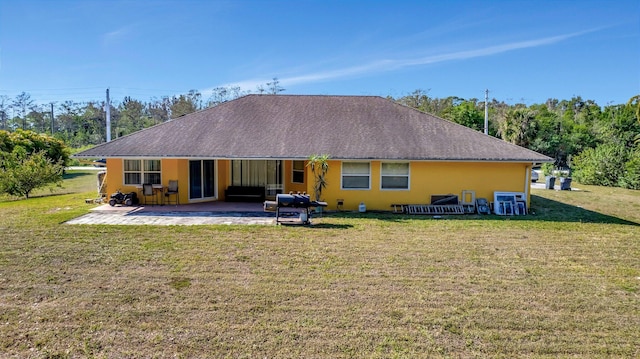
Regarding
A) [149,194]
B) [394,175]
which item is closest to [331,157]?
[394,175]

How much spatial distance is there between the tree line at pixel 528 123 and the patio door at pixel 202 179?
756 inches

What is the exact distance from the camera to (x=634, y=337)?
15.9 feet

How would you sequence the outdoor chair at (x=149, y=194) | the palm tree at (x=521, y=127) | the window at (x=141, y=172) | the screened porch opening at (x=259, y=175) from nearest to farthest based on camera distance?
the outdoor chair at (x=149, y=194) < the window at (x=141, y=172) < the screened porch opening at (x=259, y=175) < the palm tree at (x=521, y=127)

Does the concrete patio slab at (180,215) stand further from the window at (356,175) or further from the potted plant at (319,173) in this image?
the window at (356,175)

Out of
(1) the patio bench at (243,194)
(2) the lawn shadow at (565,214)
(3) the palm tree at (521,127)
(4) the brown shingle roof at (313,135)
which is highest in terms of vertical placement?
(3) the palm tree at (521,127)

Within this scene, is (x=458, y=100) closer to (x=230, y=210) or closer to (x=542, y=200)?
(x=542, y=200)

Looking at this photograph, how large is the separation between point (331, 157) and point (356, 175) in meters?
1.33

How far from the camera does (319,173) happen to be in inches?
529

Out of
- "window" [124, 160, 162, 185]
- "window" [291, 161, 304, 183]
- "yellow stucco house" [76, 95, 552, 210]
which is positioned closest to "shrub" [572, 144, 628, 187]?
"yellow stucco house" [76, 95, 552, 210]

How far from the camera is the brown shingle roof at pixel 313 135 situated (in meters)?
13.5

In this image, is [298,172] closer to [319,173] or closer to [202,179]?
[319,173]

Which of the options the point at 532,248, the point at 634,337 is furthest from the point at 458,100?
the point at 634,337

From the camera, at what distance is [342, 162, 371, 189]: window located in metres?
13.8

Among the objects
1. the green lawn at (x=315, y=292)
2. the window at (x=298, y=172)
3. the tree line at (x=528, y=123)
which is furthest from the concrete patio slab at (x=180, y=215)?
the tree line at (x=528, y=123)
